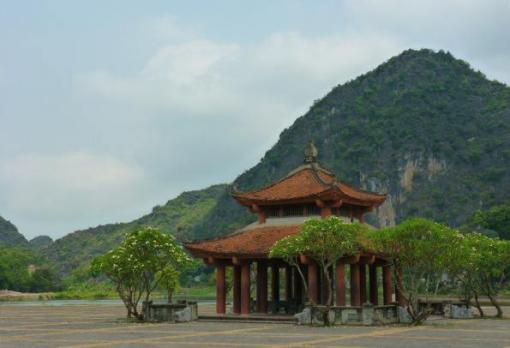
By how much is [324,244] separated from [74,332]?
41.4ft

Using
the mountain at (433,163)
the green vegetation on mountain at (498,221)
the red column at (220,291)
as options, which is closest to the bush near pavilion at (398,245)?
the red column at (220,291)

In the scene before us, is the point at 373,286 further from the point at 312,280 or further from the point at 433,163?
the point at 433,163

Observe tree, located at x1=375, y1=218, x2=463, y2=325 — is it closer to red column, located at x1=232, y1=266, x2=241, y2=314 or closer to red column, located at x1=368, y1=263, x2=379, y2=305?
red column, located at x1=368, y1=263, x2=379, y2=305

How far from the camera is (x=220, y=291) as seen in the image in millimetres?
42125

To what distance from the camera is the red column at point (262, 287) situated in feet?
137

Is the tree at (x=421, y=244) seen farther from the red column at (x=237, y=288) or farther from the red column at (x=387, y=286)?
the red column at (x=237, y=288)

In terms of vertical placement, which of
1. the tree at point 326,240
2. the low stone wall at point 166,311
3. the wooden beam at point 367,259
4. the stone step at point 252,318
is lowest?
the stone step at point 252,318

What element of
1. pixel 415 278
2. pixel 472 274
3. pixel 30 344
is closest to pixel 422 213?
pixel 472 274

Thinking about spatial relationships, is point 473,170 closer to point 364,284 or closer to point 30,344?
point 364,284

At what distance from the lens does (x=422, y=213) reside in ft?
547

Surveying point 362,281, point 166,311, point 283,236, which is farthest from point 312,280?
point 166,311

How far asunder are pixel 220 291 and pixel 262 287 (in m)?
2.62

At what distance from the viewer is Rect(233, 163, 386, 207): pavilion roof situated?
4069 cm

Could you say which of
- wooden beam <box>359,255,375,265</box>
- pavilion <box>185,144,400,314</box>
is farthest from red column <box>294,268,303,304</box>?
wooden beam <box>359,255,375,265</box>
